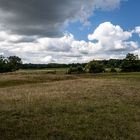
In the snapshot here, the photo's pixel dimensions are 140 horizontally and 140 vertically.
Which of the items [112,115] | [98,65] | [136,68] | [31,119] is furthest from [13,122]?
[136,68]

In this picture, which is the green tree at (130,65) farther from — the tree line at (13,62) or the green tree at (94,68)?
the tree line at (13,62)

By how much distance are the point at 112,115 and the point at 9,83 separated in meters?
42.0

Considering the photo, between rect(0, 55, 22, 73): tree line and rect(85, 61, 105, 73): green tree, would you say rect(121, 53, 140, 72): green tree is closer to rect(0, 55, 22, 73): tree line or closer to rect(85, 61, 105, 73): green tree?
rect(85, 61, 105, 73): green tree

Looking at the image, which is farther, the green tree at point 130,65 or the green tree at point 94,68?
the green tree at point 130,65

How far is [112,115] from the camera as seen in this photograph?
63.6 feet

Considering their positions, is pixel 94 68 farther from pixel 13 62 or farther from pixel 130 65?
pixel 13 62

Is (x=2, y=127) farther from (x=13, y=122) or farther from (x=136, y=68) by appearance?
(x=136, y=68)

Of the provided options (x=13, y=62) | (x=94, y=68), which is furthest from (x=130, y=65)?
(x=13, y=62)

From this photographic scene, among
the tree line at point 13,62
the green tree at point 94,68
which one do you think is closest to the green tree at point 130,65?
the green tree at point 94,68

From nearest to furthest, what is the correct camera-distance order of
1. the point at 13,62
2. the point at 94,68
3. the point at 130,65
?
the point at 94,68 → the point at 130,65 → the point at 13,62

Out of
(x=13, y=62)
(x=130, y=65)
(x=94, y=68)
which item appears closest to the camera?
(x=94, y=68)

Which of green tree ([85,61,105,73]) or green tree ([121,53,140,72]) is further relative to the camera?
green tree ([121,53,140,72])

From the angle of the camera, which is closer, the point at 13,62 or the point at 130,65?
the point at 130,65

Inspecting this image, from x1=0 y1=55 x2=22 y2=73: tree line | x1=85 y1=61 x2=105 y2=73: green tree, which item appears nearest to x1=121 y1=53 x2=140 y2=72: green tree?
x1=85 y1=61 x2=105 y2=73: green tree
